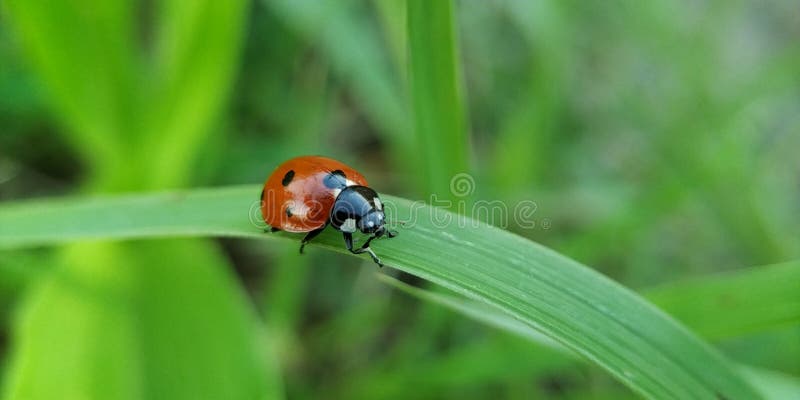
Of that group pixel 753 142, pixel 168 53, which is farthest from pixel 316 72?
pixel 753 142

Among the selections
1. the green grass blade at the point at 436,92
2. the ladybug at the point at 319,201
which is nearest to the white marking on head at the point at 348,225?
the ladybug at the point at 319,201

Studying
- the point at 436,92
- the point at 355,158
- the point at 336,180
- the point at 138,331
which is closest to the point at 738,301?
the point at 436,92

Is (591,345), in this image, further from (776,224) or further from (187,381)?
(776,224)

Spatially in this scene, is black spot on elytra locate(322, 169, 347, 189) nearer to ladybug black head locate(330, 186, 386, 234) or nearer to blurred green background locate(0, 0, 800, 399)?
ladybug black head locate(330, 186, 386, 234)

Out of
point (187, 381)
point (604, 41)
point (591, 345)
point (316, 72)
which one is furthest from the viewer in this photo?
point (604, 41)

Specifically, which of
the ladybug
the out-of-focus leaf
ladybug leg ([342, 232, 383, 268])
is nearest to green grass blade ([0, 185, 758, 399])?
ladybug leg ([342, 232, 383, 268])

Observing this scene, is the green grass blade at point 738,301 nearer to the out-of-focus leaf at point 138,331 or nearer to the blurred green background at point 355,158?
the blurred green background at point 355,158
